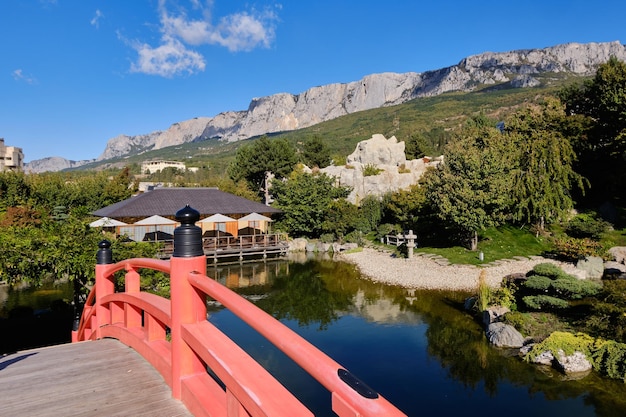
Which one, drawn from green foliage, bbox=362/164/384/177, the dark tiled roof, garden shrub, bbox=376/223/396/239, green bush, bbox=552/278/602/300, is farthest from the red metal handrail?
green foliage, bbox=362/164/384/177

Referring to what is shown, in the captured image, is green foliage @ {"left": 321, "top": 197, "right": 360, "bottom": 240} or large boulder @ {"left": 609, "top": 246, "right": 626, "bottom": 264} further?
green foliage @ {"left": 321, "top": 197, "right": 360, "bottom": 240}

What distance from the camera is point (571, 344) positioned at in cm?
850

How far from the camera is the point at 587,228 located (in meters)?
18.7

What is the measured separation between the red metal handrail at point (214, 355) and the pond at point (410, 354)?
15.8ft

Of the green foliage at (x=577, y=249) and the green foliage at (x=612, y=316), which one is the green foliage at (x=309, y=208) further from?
the green foliage at (x=612, y=316)

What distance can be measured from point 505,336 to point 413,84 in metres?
118

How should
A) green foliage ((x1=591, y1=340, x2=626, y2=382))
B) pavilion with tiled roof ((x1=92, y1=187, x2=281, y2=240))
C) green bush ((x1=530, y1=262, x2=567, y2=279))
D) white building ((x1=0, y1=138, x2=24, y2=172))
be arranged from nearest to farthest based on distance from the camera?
green foliage ((x1=591, y1=340, x2=626, y2=382)), green bush ((x1=530, y1=262, x2=567, y2=279)), pavilion with tiled roof ((x1=92, y1=187, x2=281, y2=240)), white building ((x1=0, y1=138, x2=24, y2=172))

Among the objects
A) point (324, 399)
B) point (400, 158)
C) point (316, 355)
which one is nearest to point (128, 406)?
point (316, 355)

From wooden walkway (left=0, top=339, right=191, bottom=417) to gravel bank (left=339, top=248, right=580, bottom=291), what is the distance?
13807 mm

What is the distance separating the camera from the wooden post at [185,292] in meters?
2.22

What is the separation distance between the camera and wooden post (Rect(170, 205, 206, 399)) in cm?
222

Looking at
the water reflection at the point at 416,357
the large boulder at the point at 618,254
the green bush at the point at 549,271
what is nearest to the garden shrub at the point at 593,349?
the water reflection at the point at 416,357

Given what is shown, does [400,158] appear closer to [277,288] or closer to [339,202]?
[339,202]

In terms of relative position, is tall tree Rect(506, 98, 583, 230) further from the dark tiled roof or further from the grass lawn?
the dark tiled roof
